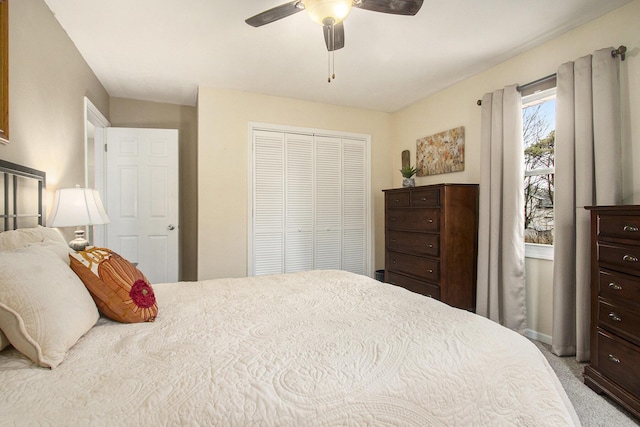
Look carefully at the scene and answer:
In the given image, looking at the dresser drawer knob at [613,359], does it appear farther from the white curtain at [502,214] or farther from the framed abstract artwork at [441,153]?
the framed abstract artwork at [441,153]

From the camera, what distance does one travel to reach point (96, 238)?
336 cm

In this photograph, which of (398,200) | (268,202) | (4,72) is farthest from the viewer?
(268,202)

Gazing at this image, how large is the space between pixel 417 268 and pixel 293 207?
1.66 m

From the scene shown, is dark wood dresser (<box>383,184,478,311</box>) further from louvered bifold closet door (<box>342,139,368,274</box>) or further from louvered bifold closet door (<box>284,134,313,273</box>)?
louvered bifold closet door (<box>284,134,313,273</box>)

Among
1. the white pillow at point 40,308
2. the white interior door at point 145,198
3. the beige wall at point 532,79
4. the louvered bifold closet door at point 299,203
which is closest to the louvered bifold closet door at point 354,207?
the louvered bifold closet door at point 299,203

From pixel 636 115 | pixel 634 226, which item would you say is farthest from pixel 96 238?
pixel 636 115

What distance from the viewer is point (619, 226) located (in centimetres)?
173

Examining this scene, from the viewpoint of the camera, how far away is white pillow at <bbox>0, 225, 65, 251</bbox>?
1279 millimetres

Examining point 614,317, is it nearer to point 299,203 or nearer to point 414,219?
point 414,219

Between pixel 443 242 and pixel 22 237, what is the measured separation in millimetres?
2914

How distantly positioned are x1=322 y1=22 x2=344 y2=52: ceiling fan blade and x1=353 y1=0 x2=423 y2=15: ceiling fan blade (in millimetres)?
186

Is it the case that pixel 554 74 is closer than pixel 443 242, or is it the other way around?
pixel 554 74

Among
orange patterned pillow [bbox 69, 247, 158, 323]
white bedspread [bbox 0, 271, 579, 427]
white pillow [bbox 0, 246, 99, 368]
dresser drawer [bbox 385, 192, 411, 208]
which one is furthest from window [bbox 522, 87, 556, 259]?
white pillow [bbox 0, 246, 99, 368]

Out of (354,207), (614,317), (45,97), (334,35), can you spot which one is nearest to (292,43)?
(334,35)
